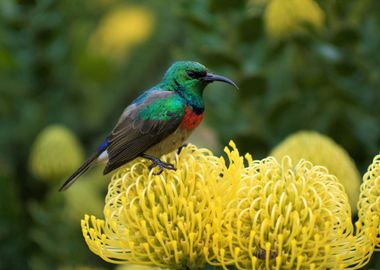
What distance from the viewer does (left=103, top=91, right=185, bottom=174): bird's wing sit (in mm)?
2941

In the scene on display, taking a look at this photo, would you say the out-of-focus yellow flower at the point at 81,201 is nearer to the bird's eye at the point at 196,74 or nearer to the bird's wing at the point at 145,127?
the bird's wing at the point at 145,127

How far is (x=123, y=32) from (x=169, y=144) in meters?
2.89

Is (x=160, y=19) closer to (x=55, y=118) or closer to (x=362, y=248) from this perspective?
(x=55, y=118)

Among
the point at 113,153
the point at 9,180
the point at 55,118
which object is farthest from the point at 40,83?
the point at 113,153

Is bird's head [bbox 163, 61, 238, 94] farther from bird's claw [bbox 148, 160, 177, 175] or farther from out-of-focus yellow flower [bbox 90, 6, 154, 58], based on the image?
out-of-focus yellow flower [bbox 90, 6, 154, 58]

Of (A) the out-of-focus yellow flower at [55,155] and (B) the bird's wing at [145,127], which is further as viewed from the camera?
(A) the out-of-focus yellow flower at [55,155]

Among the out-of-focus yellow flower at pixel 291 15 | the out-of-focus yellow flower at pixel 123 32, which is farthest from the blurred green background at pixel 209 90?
the out-of-focus yellow flower at pixel 123 32

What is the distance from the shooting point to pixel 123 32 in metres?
5.76

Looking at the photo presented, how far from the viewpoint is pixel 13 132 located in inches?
196

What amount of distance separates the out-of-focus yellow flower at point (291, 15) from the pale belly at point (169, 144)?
1.16m

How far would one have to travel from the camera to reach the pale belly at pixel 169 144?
2.99 m

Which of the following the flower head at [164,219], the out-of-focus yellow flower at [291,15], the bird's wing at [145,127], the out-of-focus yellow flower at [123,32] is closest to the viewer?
the flower head at [164,219]

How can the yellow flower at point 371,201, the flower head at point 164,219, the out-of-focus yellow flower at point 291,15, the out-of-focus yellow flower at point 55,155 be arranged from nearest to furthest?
the yellow flower at point 371,201, the flower head at point 164,219, the out-of-focus yellow flower at point 291,15, the out-of-focus yellow flower at point 55,155

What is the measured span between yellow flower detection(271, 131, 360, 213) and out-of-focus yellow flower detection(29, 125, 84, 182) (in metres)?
1.38
